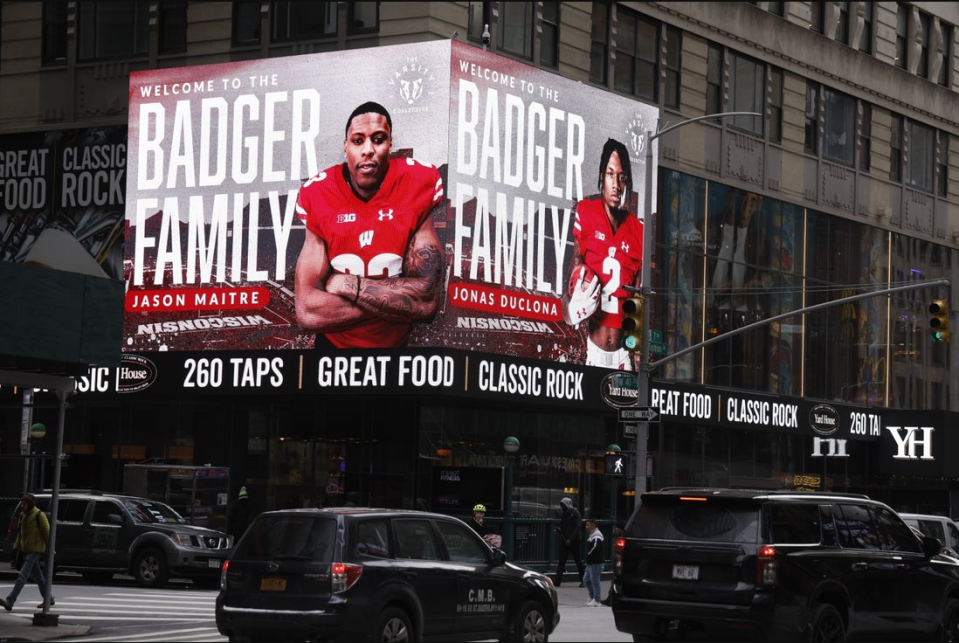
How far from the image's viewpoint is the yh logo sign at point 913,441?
167 ft

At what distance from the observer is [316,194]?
37.9 meters

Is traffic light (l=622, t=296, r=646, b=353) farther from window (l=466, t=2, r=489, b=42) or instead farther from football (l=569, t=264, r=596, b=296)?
window (l=466, t=2, r=489, b=42)

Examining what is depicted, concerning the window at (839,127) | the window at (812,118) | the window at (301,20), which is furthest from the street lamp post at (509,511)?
the window at (839,127)

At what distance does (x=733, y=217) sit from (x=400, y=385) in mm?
14769

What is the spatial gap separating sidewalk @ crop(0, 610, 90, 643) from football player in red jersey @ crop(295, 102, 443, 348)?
14967 millimetres

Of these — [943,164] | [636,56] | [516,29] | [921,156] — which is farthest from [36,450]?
[943,164]

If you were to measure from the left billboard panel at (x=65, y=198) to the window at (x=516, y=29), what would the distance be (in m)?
10.6

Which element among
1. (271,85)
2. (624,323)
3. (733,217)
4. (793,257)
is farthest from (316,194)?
(793,257)

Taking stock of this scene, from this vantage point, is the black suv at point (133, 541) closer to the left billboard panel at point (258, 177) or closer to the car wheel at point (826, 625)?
the left billboard panel at point (258, 177)

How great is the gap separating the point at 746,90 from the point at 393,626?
110 feet

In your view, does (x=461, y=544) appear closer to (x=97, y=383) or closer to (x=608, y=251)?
(x=608, y=251)

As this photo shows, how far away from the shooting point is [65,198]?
4291 centimetres

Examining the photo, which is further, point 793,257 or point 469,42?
point 793,257

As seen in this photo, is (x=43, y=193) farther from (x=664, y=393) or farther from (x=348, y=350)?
(x=664, y=393)
